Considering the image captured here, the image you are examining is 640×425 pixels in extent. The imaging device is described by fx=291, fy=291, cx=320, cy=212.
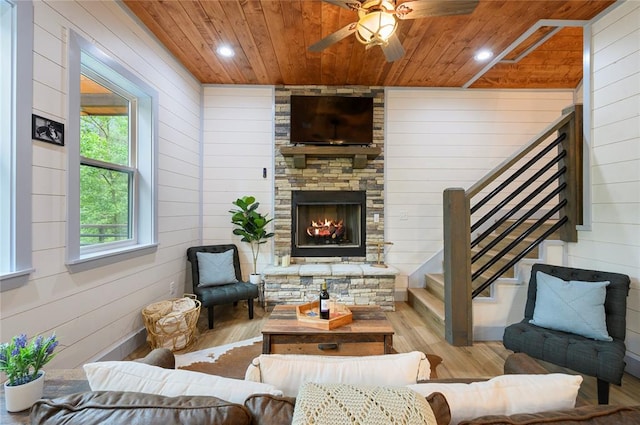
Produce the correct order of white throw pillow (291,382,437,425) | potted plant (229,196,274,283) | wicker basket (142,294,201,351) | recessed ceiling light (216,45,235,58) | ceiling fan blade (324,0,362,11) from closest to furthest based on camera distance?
white throw pillow (291,382,437,425) → ceiling fan blade (324,0,362,11) → wicker basket (142,294,201,351) → recessed ceiling light (216,45,235,58) → potted plant (229,196,274,283)

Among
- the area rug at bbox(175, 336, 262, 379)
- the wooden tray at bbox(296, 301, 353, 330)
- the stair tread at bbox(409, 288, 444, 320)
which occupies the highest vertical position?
the wooden tray at bbox(296, 301, 353, 330)

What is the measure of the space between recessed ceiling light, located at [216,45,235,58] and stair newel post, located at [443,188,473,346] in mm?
2773

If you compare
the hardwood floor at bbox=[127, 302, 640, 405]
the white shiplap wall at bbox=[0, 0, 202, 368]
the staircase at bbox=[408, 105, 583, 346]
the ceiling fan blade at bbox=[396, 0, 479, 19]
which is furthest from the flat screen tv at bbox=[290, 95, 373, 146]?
the hardwood floor at bbox=[127, 302, 640, 405]

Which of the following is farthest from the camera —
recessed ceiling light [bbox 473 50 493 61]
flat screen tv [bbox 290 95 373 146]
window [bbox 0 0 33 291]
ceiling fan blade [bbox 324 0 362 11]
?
flat screen tv [bbox 290 95 373 146]

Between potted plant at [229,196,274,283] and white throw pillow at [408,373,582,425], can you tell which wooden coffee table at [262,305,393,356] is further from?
potted plant at [229,196,274,283]

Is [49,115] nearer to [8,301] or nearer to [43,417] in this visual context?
[8,301]

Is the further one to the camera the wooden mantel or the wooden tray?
the wooden mantel

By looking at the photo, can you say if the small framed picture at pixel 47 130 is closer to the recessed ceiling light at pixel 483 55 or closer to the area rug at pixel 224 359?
the area rug at pixel 224 359

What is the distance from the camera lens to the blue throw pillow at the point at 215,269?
3.45 meters

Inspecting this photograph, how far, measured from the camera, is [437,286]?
11.9 feet

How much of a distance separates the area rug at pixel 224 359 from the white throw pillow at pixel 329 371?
61.3 inches

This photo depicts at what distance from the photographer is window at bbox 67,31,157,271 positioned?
202 cm

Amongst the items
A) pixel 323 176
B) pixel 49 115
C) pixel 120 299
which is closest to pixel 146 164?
pixel 49 115

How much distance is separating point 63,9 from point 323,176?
2.97 metres
